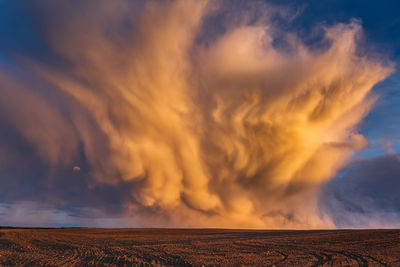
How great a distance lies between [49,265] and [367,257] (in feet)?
94.8

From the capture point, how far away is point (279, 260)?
95.9ft

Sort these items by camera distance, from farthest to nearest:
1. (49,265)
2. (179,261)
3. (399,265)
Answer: (179,261) → (49,265) → (399,265)

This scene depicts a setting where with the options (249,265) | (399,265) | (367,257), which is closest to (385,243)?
(367,257)

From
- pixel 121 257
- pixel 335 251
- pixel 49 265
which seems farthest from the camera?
pixel 335 251

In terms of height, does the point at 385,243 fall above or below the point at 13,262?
above

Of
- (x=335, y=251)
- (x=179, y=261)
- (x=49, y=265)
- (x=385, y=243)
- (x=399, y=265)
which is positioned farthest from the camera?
(x=385, y=243)

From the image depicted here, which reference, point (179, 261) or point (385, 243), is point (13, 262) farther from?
point (385, 243)

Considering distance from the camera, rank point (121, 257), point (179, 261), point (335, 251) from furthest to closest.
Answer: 1. point (335, 251)
2. point (121, 257)
3. point (179, 261)

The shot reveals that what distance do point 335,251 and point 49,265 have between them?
28764mm

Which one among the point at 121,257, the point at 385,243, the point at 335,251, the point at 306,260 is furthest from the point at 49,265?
the point at 385,243

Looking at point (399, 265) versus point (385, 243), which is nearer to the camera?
point (399, 265)

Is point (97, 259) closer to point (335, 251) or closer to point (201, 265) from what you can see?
point (201, 265)

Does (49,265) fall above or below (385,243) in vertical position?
below

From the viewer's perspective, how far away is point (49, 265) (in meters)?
27.5
